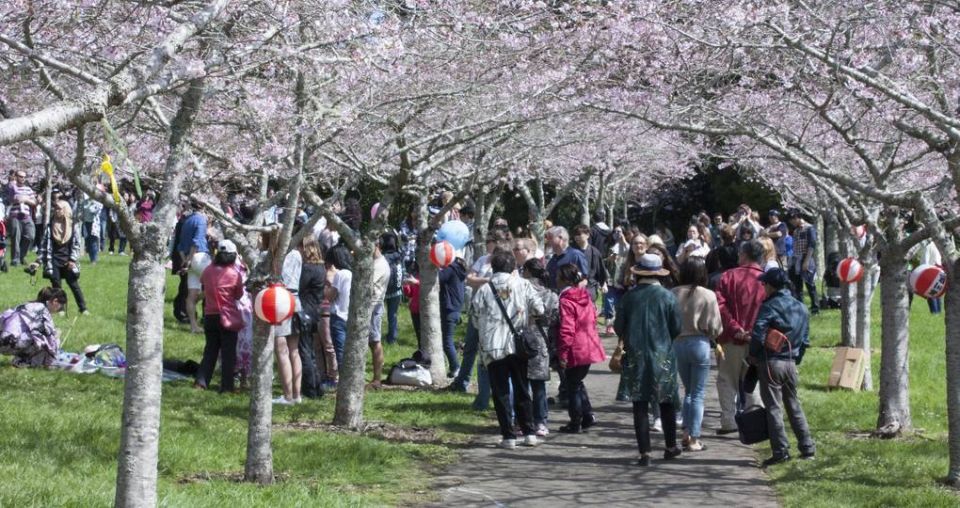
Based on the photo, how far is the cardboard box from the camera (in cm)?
1411

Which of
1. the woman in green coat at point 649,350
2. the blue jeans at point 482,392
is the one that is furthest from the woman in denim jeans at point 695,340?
the blue jeans at point 482,392

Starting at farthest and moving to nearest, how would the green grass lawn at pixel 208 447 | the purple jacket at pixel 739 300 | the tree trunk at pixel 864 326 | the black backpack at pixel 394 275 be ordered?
the black backpack at pixel 394 275, the tree trunk at pixel 864 326, the purple jacket at pixel 739 300, the green grass lawn at pixel 208 447

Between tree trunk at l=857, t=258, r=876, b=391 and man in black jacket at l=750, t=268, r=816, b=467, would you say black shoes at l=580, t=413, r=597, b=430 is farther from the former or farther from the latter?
tree trunk at l=857, t=258, r=876, b=391

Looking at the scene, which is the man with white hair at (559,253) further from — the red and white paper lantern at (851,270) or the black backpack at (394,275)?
the black backpack at (394,275)

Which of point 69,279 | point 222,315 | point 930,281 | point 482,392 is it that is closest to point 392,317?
point 69,279

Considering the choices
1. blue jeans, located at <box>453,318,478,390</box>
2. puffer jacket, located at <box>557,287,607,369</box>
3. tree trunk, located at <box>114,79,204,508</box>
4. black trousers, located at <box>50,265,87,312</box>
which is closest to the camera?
tree trunk, located at <box>114,79,204,508</box>

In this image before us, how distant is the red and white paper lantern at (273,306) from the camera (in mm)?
8828

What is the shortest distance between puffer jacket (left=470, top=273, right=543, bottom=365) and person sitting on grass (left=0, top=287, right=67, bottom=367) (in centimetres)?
539

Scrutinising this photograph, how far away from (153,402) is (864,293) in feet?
34.4

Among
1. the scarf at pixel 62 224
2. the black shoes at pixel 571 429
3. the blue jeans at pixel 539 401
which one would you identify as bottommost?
the black shoes at pixel 571 429

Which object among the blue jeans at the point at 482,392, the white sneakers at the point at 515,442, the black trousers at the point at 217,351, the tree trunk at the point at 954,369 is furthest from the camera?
the black trousers at the point at 217,351

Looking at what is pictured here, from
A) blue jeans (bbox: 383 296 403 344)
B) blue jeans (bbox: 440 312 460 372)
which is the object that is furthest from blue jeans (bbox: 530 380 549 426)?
blue jeans (bbox: 383 296 403 344)

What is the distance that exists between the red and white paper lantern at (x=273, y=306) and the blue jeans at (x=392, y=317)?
29.4ft

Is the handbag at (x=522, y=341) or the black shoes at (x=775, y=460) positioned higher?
the handbag at (x=522, y=341)
